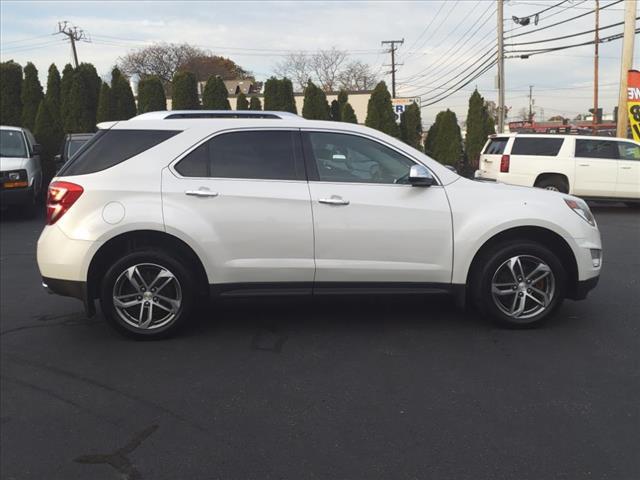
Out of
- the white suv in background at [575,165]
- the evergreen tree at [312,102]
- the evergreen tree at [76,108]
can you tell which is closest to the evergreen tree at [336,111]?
the evergreen tree at [312,102]

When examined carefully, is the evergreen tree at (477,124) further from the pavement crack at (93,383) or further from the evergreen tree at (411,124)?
the pavement crack at (93,383)

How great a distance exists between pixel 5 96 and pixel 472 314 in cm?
1914

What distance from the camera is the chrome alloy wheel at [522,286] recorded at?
484cm

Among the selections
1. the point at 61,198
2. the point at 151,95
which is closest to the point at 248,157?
the point at 61,198

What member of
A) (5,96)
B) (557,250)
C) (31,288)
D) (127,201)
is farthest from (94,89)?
(557,250)

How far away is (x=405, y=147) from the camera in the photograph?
4.92 metres

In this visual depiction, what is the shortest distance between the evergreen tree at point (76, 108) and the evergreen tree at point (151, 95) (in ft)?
6.89

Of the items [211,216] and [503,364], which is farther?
[211,216]

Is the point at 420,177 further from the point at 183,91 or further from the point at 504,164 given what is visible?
the point at 183,91

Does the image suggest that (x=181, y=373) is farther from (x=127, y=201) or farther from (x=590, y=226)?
(x=590, y=226)

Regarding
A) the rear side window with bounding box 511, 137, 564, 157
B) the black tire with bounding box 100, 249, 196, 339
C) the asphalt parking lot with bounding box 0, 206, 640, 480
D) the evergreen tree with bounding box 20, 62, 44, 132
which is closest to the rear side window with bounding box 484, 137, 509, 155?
the rear side window with bounding box 511, 137, 564, 157

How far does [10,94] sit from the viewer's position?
19453 mm

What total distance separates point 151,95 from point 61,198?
17.3 metres

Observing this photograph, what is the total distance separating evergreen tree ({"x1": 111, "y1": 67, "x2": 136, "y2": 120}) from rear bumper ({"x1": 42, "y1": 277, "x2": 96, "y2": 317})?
16019 mm
